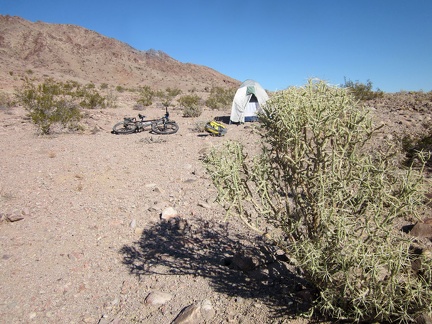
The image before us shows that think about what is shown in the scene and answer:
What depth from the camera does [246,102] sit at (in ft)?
41.6

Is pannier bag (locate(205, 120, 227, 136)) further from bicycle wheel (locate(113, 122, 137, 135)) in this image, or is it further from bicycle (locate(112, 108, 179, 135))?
bicycle wheel (locate(113, 122, 137, 135))

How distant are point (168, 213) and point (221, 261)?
4.81 feet

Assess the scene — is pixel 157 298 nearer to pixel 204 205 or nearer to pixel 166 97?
pixel 204 205

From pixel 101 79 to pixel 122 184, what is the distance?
151 feet

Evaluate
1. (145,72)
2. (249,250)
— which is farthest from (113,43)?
(249,250)

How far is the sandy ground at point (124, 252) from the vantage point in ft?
9.39

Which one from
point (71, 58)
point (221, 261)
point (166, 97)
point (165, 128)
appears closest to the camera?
point (221, 261)

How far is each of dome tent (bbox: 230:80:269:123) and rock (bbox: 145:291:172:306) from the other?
408 inches

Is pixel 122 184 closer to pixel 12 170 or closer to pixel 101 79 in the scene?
pixel 12 170

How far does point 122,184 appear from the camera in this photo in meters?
5.88

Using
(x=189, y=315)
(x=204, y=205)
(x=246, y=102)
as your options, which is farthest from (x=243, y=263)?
(x=246, y=102)

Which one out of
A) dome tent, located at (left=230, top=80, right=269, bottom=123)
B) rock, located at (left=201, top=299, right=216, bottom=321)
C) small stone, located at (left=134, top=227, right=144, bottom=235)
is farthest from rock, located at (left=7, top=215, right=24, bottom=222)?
dome tent, located at (left=230, top=80, right=269, bottom=123)

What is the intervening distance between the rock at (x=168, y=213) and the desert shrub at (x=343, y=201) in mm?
2211

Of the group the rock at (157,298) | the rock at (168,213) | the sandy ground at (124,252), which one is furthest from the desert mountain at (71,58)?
the rock at (157,298)
